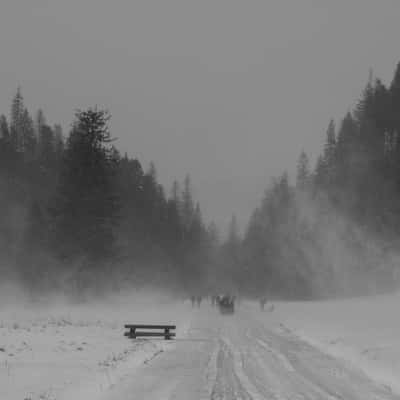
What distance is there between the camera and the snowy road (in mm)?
10703

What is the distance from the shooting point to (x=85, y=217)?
36.2 meters

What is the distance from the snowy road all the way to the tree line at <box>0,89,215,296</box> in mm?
18254

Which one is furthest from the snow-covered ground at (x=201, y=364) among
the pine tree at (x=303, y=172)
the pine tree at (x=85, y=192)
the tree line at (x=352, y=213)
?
the pine tree at (x=303, y=172)

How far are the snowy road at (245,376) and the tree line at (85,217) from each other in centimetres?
1825

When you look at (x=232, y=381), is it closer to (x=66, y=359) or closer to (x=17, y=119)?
(x=66, y=359)

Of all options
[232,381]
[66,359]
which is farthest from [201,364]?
[66,359]

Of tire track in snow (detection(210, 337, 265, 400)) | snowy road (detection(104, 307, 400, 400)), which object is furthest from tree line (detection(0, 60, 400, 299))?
Answer: tire track in snow (detection(210, 337, 265, 400))

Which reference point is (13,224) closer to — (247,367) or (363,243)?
(363,243)

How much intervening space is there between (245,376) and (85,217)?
25.4m

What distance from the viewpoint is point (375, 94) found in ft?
185

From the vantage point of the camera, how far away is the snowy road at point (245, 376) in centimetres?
1070

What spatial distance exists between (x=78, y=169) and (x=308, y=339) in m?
20.1

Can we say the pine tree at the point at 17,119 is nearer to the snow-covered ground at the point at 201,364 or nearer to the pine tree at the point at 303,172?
the pine tree at the point at 303,172

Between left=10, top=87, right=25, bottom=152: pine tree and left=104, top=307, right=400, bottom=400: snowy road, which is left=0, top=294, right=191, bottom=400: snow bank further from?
left=10, top=87, right=25, bottom=152: pine tree
